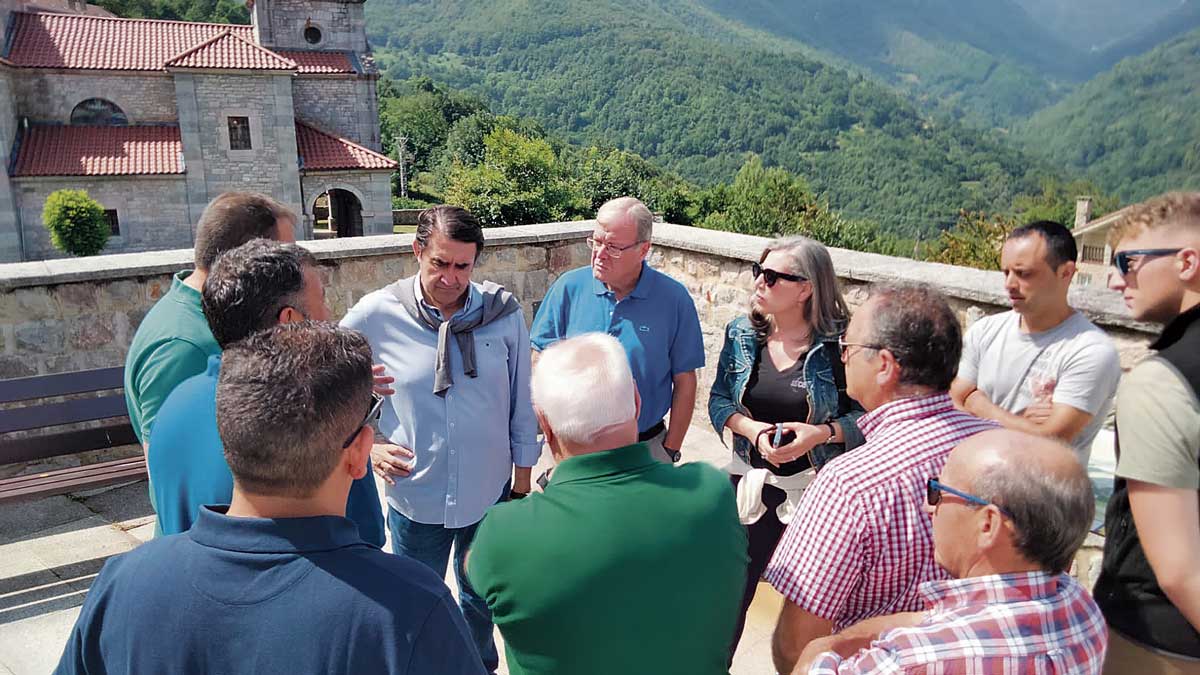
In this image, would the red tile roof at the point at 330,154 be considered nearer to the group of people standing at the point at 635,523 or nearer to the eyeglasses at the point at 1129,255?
the group of people standing at the point at 635,523

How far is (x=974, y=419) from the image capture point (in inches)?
72.2

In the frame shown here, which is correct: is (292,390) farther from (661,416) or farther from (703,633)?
(661,416)

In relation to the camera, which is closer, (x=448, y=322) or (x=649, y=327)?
(x=448, y=322)

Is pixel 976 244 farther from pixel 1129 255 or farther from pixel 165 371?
pixel 165 371

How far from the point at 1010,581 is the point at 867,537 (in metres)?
0.31

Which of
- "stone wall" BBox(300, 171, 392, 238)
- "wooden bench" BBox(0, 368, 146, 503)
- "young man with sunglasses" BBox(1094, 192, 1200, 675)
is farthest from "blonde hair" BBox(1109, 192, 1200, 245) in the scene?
"stone wall" BBox(300, 171, 392, 238)

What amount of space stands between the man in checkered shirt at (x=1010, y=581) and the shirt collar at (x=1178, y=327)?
1.48 feet

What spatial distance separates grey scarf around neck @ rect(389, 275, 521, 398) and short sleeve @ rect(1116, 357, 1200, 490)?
6.09 feet

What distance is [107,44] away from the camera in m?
30.3

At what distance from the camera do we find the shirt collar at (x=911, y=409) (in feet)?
5.98

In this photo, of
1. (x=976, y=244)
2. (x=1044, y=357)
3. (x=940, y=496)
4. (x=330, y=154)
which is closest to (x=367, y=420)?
(x=940, y=496)

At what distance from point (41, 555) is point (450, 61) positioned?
5419 inches

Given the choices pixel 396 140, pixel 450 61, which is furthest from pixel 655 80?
pixel 396 140

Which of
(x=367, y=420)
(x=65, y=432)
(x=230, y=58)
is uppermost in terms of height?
(x=230, y=58)
